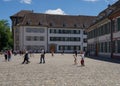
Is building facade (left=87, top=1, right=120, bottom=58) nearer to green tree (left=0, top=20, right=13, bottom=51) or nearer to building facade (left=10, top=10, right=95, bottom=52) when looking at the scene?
building facade (left=10, top=10, right=95, bottom=52)

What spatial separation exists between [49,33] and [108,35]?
49376 mm

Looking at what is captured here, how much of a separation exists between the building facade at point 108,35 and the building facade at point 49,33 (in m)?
32.9

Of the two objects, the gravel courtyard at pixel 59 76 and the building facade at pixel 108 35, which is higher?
the building facade at pixel 108 35

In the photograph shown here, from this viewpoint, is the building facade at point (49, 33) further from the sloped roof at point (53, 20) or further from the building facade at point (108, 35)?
the building facade at point (108, 35)

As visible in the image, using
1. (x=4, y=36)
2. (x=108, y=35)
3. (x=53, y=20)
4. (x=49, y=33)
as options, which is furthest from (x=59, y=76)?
(x=4, y=36)

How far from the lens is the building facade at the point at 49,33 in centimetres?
9462

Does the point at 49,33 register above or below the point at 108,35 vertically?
above

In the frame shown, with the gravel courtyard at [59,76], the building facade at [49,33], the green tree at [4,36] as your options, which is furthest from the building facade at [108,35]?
the green tree at [4,36]

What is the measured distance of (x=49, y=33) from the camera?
9738 centimetres

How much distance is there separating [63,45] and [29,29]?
1235 centimetres

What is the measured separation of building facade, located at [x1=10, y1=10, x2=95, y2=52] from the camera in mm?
94625

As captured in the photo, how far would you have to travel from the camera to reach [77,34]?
3947 inches

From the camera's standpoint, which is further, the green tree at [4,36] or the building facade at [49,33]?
the green tree at [4,36]

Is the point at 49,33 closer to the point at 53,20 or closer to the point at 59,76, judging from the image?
the point at 53,20
